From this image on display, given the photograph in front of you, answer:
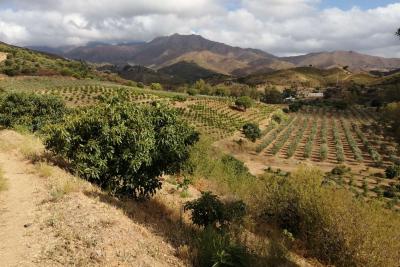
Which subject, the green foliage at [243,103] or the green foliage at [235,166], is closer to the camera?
the green foliage at [235,166]

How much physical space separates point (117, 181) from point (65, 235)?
4613 millimetres

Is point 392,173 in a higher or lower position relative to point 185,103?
lower

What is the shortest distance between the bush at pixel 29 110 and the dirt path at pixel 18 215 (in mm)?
10135

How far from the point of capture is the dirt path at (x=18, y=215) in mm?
8555

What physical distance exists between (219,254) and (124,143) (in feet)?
18.9

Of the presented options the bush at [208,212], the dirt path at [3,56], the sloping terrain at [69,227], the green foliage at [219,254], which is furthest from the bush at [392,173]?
the dirt path at [3,56]

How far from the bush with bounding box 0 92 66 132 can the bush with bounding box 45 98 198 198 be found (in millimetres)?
11437

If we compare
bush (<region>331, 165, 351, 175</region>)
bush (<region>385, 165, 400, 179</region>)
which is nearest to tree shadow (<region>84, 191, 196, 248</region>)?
bush (<region>331, 165, 351, 175</region>)

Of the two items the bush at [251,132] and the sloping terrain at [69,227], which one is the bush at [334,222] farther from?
the bush at [251,132]

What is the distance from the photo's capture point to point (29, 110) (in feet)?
83.1

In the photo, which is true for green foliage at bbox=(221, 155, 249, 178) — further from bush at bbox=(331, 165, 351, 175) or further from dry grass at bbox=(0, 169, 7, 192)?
dry grass at bbox=(0, 169, 7, 192)

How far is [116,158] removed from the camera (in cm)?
1341

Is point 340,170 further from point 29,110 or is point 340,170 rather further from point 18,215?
point 18,215

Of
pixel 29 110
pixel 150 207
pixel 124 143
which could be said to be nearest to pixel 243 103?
pixel 29 110
